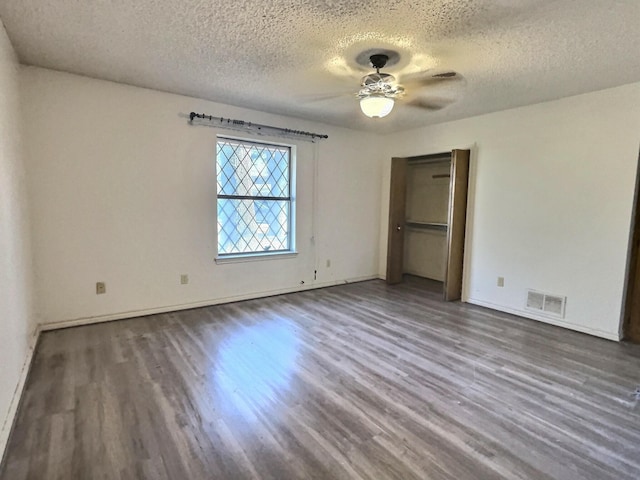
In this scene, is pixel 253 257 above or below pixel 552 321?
above

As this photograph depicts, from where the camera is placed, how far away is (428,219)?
5.91 m

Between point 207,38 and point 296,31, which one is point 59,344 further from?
point 296,31

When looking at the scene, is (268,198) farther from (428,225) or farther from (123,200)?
(428,225)

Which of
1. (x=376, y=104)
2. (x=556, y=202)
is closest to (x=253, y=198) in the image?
(x=376, y=104)

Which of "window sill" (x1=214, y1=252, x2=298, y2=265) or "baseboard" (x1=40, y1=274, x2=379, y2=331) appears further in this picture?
"window sill" (x1=214, y1=252, x2=298, y2=265)

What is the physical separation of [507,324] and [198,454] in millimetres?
3291

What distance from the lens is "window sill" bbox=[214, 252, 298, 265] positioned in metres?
4.21

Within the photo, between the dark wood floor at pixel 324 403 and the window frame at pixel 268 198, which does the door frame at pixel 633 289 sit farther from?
the window frame at pixel 268 198

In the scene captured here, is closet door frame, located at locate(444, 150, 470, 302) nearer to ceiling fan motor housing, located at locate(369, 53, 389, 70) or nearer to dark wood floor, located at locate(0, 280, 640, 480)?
dark wood floor, located at locate(0, 280, 640, 480)

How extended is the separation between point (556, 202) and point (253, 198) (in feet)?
11.3

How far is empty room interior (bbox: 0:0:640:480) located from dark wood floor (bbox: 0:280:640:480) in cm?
2

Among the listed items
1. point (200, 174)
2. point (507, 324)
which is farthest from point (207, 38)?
point (507, 324)

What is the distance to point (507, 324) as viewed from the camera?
3719mm

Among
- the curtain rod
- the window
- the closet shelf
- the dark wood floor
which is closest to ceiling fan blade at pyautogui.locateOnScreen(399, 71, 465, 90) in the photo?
the curtain rod
